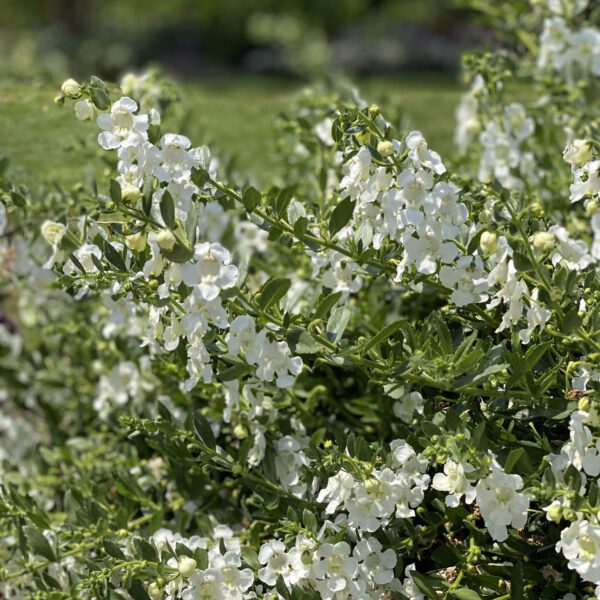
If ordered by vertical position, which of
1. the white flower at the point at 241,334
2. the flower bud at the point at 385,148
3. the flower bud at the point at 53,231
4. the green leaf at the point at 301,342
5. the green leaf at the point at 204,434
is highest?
the flower bud at the point at 385,148

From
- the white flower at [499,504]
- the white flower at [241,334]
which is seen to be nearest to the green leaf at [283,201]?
the white flower at [241,334]

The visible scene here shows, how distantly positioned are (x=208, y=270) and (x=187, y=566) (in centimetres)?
58

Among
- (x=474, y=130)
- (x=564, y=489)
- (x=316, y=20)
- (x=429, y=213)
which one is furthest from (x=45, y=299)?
(x=316, y=20)

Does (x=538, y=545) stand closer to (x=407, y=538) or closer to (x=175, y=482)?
(x=407, y=538)

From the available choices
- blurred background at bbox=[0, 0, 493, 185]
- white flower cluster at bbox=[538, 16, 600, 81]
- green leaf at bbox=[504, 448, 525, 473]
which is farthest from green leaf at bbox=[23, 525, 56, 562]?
blurred background at bbox=[0, 0, 493, 185]

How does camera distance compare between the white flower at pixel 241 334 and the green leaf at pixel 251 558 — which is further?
the green leaf at pixel 251 558

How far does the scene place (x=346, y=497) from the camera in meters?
1.90

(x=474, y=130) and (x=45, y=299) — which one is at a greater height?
(x=474, y=130)

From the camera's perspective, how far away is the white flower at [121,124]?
6.19 feet

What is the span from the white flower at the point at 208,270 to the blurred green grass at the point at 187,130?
1328mm

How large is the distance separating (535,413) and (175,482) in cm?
104

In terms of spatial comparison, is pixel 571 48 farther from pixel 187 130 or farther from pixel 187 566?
pixel 187 566

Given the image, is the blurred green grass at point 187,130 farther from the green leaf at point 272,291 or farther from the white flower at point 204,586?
the white flower at point 204,586

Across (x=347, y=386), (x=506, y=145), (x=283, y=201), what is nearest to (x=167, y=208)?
(x=283, y=201)
